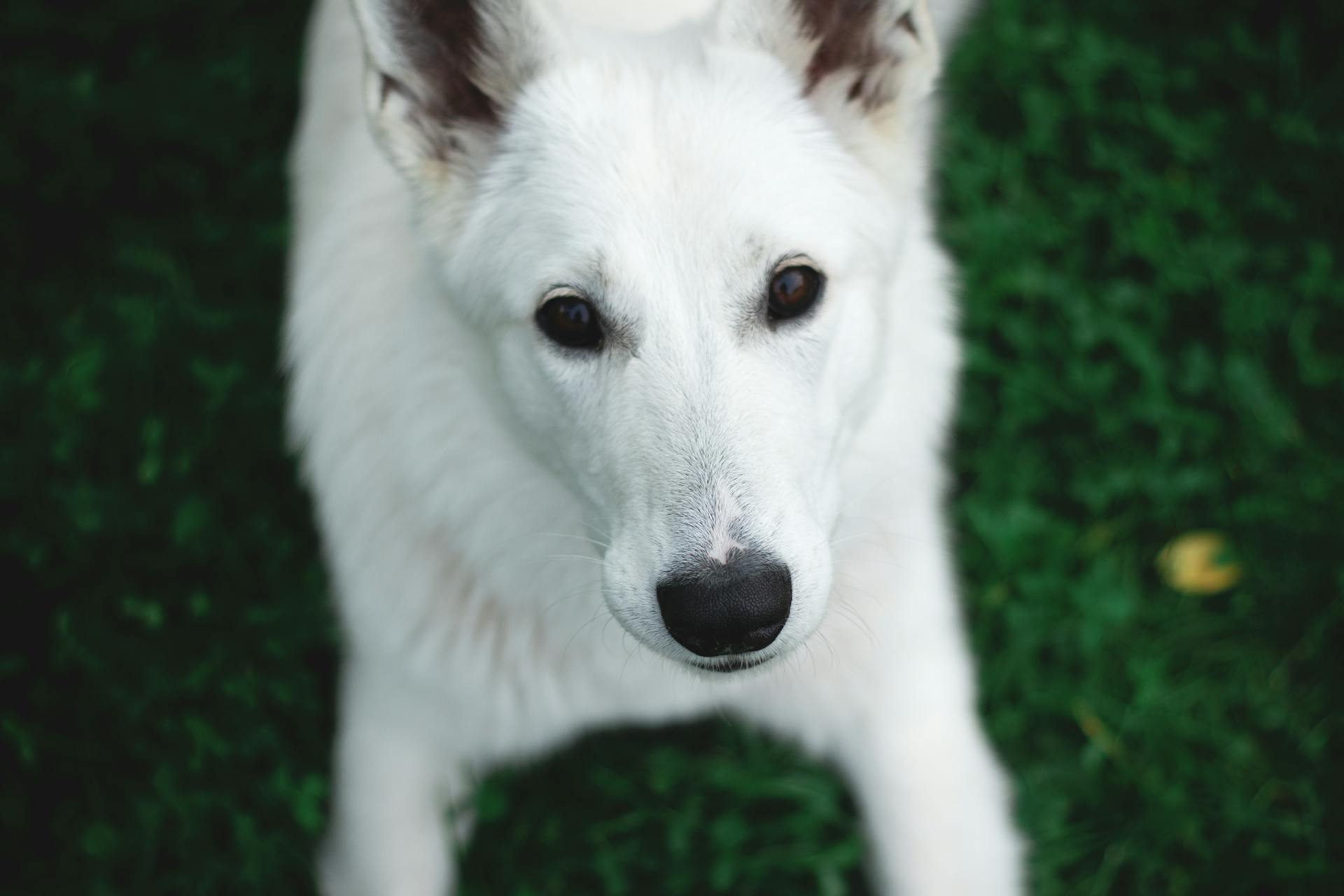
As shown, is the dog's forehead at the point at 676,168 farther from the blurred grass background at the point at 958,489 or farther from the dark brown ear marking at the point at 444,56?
the blurred grass background at the point at 958,489

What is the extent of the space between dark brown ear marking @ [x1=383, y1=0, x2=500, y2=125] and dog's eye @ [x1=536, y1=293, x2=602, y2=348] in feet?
1.70

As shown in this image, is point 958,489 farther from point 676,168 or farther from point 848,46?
point 676,168

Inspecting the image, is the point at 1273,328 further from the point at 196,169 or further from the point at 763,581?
the point at 196,169

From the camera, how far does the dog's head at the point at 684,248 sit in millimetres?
2004

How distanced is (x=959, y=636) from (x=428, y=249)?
178 cm

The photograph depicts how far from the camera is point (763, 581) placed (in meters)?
1.94

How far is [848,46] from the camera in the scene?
2338 mm

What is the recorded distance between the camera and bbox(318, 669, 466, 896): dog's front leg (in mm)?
2746

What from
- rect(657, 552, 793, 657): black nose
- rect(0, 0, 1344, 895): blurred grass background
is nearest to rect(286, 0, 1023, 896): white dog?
rect(657, 552, 793, 657): black nose

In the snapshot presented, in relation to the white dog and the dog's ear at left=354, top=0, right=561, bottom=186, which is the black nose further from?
the dog's ear at left=354, top=0, right=561, bottom=186

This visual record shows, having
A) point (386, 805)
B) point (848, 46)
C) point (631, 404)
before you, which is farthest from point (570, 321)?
point (386, 805)

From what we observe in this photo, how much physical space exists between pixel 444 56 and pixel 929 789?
212 centimetres

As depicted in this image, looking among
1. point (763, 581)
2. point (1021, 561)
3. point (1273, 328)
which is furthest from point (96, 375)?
point (1273, 328)

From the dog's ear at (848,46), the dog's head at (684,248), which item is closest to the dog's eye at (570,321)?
the dog's head at (684,248)
